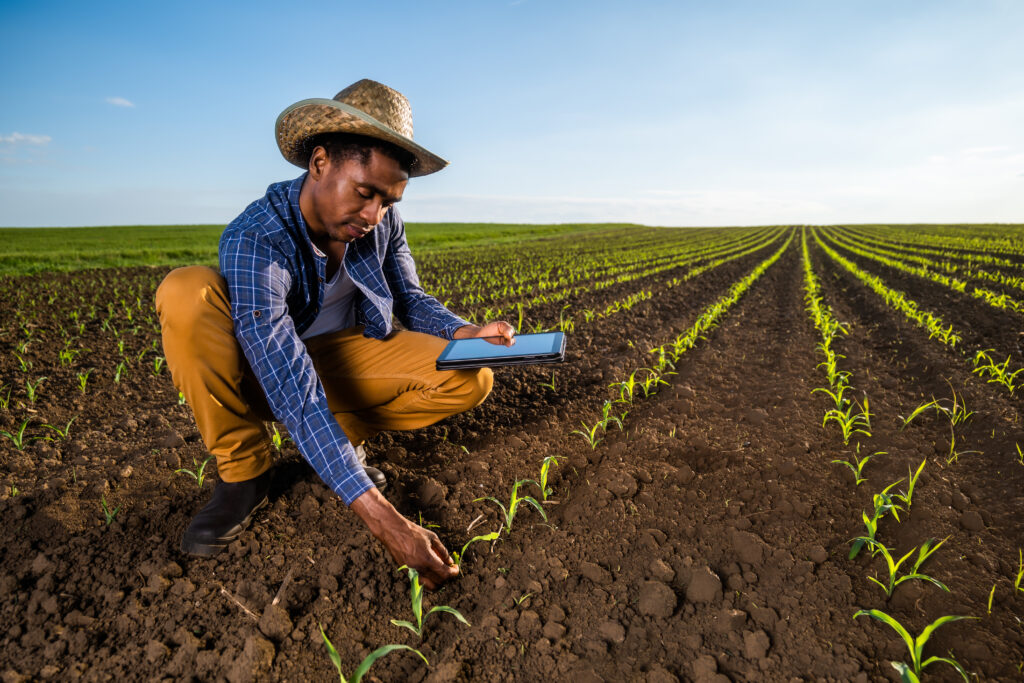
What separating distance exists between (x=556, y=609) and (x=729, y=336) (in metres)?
4.77

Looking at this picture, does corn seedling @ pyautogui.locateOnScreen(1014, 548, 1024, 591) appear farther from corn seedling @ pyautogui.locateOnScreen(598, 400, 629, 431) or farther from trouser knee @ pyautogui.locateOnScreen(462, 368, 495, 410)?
trouser knee @ pyautogui.locateOnScreen(462, 368, 495, 410)

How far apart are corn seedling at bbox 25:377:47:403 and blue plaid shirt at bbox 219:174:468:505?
2735 mm

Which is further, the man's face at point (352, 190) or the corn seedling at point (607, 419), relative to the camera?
the corn seedling at point (607, 419)

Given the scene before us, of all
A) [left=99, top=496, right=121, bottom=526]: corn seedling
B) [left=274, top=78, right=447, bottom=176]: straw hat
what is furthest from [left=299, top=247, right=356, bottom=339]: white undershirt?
[left=99, top=496, right=121, bottom=526]: corn seedling

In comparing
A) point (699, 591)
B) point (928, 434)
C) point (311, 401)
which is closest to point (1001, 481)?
point (928, 434)

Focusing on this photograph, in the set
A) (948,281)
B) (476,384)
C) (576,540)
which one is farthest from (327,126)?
(948,281)

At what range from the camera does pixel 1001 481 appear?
2543mm

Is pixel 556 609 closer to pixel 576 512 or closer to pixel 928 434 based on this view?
pixel 576 512

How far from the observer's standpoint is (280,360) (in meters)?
1.89

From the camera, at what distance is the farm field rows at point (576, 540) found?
1.67m

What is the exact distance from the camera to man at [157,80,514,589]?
1.80 metres

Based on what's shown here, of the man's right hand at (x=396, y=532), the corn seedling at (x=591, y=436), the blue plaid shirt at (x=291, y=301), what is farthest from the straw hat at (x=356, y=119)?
the corn seedling at (x=591, y=436)

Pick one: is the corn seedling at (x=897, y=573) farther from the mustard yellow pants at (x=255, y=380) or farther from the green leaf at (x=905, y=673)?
the mustard yellow pants at (x=255, y=380)

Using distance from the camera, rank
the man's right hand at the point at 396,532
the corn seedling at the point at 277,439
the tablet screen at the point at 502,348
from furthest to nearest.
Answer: the corn seedling at the point at 277,439, the tablet screen at the point at 502,348, the man's right hand at the point at 396,532
